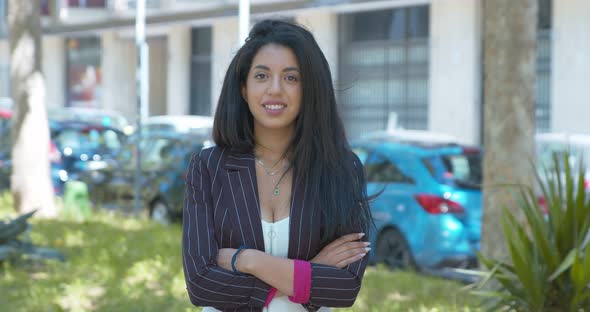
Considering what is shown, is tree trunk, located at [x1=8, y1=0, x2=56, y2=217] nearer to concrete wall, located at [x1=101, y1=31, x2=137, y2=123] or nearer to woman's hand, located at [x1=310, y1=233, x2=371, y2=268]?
woman's hand, located at [x1=310, y1=233, x2=371, y2=268]

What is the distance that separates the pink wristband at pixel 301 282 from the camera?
292 cm

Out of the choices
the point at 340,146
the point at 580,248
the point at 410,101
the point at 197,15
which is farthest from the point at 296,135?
the point at 197,15

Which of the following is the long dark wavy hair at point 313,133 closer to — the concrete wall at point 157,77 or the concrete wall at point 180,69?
the concrete wall at point 180,69

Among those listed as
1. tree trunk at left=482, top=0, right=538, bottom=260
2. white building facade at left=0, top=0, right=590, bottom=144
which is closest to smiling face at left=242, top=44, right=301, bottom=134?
tree trunk at left=482, top=0, right=538, bottom=260

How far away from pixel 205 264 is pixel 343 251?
41 cm

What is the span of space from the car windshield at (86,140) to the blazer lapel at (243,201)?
14292 mm

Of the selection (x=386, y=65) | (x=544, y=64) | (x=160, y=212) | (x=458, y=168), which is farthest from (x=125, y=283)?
(x=386, y=65)

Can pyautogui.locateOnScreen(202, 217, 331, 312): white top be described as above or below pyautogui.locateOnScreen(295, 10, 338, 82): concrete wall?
below

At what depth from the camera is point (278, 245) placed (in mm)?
3002

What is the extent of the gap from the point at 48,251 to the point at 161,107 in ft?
88.8

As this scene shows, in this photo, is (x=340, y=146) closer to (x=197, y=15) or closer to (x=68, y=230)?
(x=68, y=230)

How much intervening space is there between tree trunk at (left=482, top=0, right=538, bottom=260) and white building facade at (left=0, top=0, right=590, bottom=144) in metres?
6.38

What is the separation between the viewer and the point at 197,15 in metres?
29.5

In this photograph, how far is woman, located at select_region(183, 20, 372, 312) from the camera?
9.72 ft
